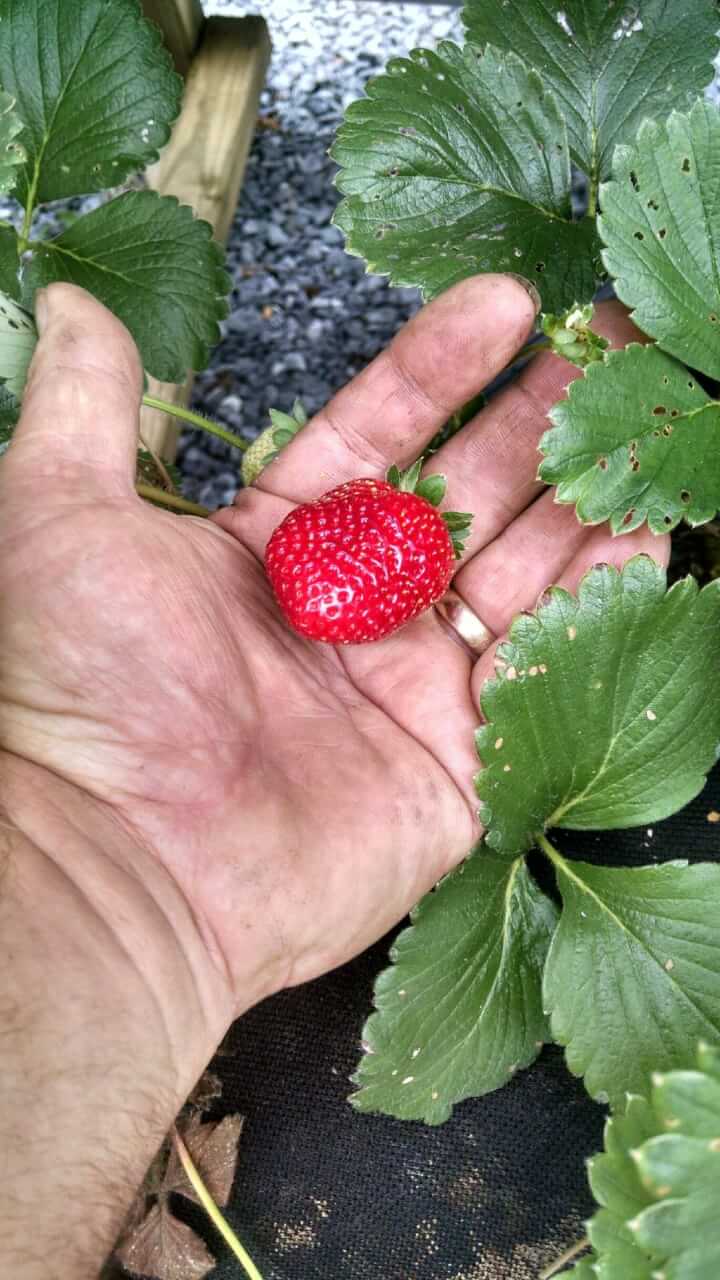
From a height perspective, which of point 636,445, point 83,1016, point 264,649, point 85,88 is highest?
point 636,445

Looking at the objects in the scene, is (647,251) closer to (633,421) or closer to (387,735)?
(633,421)

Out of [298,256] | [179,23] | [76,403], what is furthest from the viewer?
[298,256]

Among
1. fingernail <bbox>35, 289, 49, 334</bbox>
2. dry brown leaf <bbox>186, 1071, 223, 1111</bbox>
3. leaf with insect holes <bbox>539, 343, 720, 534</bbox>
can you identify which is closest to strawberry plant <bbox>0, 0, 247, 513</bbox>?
fingernail <bbox>35, 289, 49, 334</bbox>

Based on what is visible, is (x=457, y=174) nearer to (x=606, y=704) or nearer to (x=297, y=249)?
(x=606, y=704)

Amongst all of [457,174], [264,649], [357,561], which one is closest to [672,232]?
[457,174]

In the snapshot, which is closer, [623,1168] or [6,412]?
[623,1168]

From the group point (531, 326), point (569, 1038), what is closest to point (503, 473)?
point (531, 326)

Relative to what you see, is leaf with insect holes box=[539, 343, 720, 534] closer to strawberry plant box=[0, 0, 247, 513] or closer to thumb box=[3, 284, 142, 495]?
thumb box=[3, 284, 142, 495]
